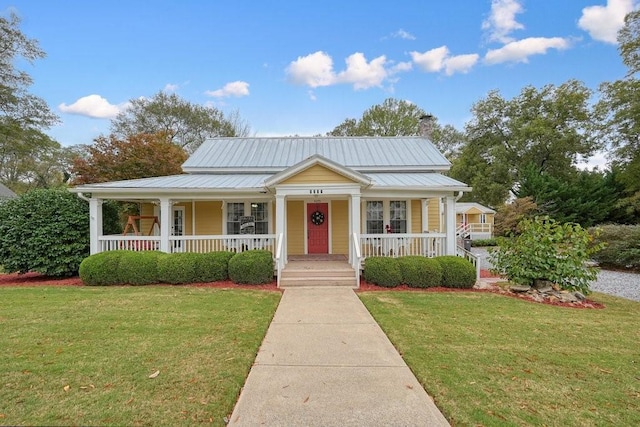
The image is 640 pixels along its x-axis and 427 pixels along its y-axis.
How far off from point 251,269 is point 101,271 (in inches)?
165

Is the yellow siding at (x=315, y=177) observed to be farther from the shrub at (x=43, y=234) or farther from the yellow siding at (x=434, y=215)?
the shrub at (x=43, y=234)

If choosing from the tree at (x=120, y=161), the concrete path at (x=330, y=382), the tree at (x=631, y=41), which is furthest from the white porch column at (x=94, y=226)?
the tree at (x=631, y=41)

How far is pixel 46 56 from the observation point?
22344mm

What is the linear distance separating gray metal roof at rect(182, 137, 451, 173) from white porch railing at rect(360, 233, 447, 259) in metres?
3.95

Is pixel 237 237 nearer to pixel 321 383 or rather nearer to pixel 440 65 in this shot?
pixel 321 383

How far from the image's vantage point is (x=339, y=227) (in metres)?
12.7

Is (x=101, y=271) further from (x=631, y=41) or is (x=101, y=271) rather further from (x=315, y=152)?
(x=631, y=41)

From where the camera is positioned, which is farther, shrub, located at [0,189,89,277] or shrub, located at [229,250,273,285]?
shrub, located at [0,189,89,277]

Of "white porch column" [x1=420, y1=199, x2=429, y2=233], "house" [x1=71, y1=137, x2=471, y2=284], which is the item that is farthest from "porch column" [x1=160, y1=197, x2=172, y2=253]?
"white porch column" [x1=420, y1=199, x2=429, y2=233]

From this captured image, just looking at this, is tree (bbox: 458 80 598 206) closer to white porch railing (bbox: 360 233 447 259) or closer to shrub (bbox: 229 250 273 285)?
white porch railing (bbox: 360 233 447 259)

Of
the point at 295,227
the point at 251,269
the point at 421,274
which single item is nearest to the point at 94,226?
the point at 251,269

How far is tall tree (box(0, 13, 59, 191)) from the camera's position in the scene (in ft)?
70.3

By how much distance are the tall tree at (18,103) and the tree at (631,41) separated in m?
38.5

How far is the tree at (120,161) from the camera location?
774 inches
